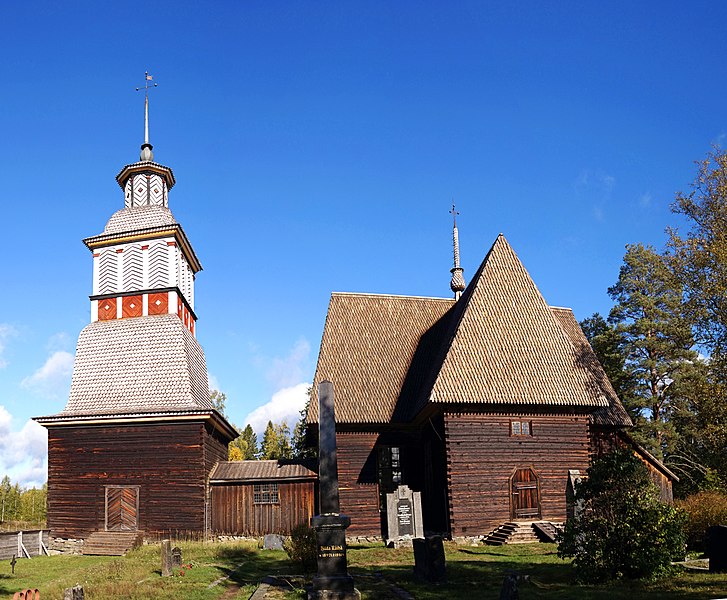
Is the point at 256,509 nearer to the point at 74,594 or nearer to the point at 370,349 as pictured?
the point at 370,349

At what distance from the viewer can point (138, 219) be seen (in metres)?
38.5

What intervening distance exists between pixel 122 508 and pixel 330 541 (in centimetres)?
1963

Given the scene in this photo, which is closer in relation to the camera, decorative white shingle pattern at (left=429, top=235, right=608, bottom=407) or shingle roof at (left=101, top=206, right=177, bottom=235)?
decorative white shingle pattern at (left=429, top=235, right=608, bottom=407)

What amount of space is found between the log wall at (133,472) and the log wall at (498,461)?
11134mm

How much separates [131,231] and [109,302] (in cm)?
392

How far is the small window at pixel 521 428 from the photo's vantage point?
29.0m

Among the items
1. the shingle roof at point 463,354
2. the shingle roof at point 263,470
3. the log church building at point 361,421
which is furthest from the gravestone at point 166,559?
the shingle roof at point 263,470

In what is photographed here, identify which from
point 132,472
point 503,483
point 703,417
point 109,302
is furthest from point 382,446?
point 109,302

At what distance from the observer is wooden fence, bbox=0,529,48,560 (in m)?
29.4

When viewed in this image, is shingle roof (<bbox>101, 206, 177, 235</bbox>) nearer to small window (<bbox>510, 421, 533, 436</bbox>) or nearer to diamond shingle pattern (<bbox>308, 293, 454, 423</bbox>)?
diamond shingle pattern (<bbox>308, 293, 454, 423</bbox>)

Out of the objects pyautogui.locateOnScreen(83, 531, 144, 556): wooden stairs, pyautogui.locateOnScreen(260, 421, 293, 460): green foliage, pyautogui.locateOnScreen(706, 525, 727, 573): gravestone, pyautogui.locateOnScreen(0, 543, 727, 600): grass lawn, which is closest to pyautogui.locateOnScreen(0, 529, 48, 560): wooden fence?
pyautogui.locateOnScreen(83, 531, 144, 556): wooden stairs

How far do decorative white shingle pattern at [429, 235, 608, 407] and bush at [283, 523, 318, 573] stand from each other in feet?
30.6

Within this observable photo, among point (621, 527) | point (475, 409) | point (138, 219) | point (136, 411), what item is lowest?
point (621, 527)

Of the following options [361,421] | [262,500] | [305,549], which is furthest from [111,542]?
[305,549]
